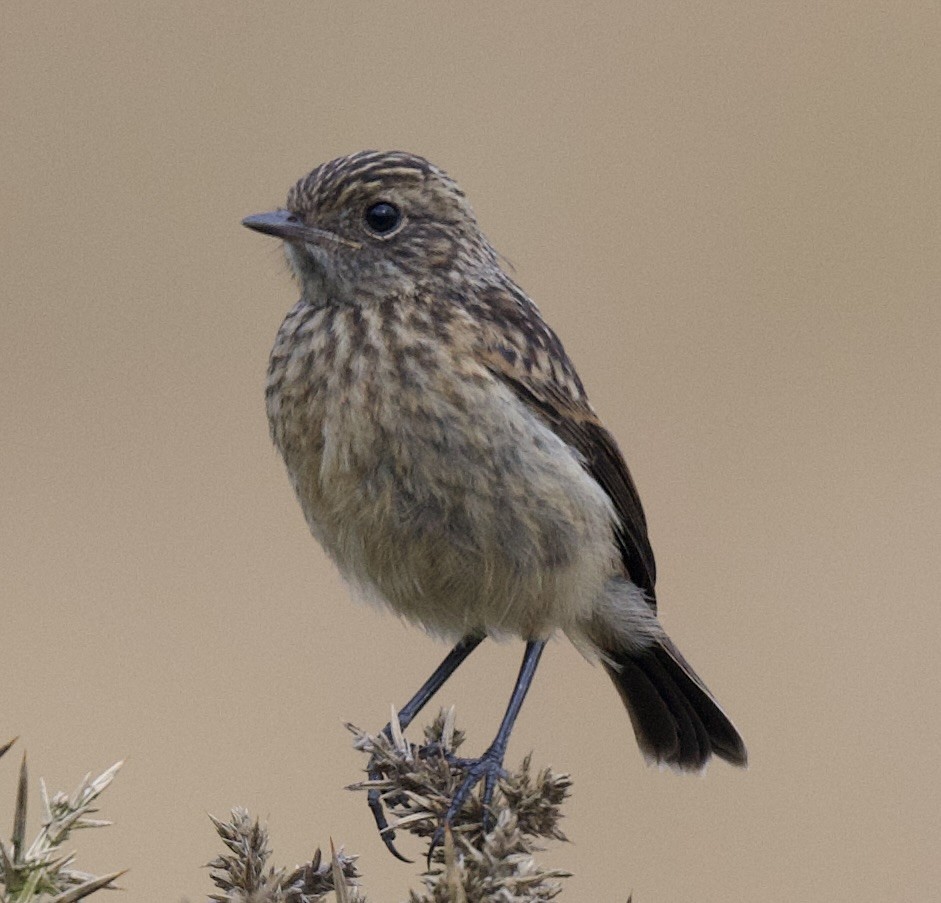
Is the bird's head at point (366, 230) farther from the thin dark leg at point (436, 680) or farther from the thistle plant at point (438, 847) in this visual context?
the thistle plant at point (438, 847)

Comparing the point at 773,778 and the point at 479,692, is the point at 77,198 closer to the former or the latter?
the point at 479,692

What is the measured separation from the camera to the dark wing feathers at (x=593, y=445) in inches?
160

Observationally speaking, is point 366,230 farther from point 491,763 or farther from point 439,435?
point 491,763

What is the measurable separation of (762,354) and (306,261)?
375 centimetres

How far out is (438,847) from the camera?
2744mm

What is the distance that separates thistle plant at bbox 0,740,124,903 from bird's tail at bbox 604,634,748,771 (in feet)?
9.87

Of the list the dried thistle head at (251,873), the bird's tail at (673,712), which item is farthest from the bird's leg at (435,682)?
the dried thistle head at (251,873)

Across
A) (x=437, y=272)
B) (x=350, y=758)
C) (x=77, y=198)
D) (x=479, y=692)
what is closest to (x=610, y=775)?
(x=479, y=692)

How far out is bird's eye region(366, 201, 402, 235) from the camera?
4238 millimetres

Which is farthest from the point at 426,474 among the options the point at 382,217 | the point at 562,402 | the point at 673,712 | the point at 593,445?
the point at 673,712

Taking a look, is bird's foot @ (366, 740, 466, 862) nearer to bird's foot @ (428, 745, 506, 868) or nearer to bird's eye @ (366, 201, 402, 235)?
bird's foot @ (428, 745, 506, 868)

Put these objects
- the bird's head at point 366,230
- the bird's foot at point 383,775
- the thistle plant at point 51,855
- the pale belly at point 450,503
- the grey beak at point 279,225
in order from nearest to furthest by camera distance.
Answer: the thistle plant at point 51,855 < the bird's foot at point 383,775 < the pale belly at point 450,503 < the grey beak at point 279,225 < the bird's head at point 366,230

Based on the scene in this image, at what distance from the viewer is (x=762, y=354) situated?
750 centimetres

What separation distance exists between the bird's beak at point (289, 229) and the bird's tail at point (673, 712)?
152cm
